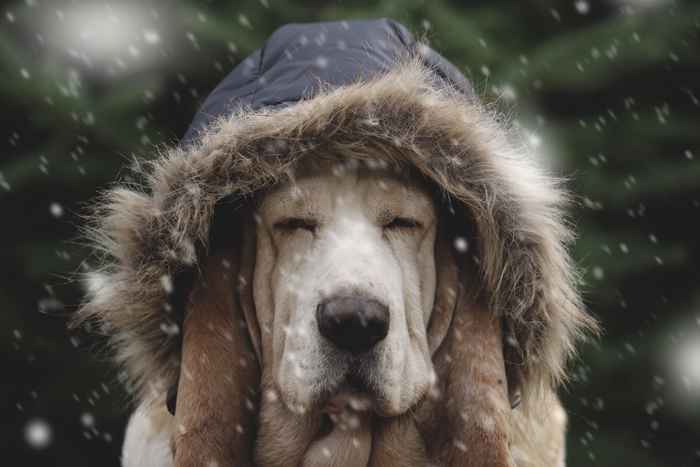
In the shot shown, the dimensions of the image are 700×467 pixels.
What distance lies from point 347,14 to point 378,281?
187 centimetres

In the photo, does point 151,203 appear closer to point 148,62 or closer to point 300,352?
point 300,352

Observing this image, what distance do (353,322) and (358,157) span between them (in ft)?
1.78

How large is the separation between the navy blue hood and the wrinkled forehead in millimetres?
247

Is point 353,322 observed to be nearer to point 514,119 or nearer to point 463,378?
point 463,378

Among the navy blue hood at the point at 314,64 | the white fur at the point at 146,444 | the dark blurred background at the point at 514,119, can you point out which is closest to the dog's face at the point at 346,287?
the navy blue hood at the point at 314,64

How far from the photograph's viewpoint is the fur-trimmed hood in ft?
7.43

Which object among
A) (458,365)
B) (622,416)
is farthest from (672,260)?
(458,365)

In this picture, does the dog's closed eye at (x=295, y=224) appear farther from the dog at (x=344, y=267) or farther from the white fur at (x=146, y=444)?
the white fur at (x=146, y=444)

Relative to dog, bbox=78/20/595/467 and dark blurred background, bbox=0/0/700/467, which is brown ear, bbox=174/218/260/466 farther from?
dark blurred background, bbox=0/0/700/467

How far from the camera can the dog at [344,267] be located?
225 cm

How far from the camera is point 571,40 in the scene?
11.6 feet

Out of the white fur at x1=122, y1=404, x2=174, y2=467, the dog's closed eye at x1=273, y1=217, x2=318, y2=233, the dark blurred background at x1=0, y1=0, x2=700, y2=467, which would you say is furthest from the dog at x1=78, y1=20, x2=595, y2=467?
the dark blurred background at x1=0, y1=0, x2=700, y2=467

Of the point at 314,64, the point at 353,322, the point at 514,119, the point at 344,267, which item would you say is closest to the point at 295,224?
the point at 344,267

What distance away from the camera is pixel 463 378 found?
2320 mm
